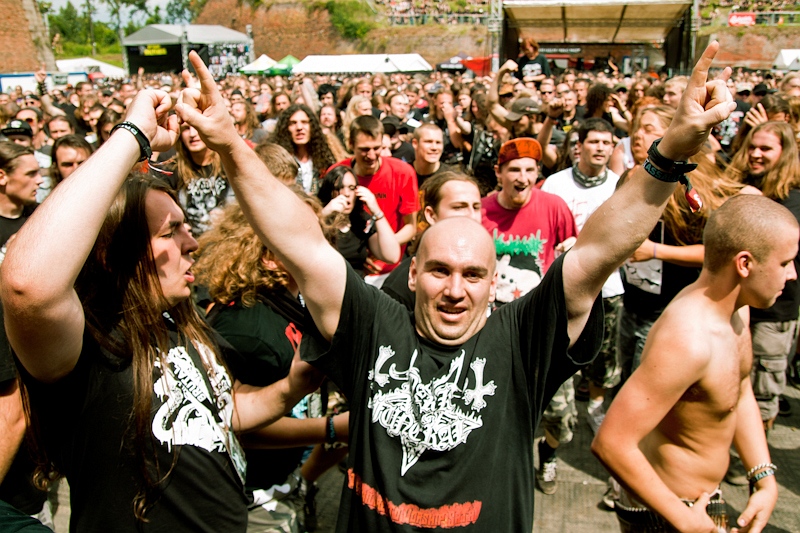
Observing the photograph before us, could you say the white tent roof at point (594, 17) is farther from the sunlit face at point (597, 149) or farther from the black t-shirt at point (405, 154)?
the sunlit face at point (597, 149)

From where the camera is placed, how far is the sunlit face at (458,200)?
321 centimetres

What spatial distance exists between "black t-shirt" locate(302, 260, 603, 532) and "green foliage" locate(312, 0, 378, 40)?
49014 millimetres

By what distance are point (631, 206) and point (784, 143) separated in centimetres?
319

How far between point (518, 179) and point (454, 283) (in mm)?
1992

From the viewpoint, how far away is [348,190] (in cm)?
409

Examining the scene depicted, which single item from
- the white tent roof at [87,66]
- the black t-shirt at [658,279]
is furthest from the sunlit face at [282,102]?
the white tent roof at [87,66]

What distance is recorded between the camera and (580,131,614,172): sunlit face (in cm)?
434

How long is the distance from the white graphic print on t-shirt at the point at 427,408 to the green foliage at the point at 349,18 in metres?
49.1

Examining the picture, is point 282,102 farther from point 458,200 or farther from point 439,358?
point 439,358

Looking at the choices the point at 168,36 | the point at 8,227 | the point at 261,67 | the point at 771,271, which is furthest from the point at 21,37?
the point at 771,271

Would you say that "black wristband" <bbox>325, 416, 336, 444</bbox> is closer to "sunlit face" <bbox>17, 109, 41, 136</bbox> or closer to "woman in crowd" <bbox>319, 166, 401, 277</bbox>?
"woman in crowd" <bbox>319, 166, 401, 277</bbox>

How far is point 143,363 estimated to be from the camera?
162 cm

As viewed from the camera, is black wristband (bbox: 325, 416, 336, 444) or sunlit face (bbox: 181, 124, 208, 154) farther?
sunlit face (bbox: 181, 124, 208, 154)

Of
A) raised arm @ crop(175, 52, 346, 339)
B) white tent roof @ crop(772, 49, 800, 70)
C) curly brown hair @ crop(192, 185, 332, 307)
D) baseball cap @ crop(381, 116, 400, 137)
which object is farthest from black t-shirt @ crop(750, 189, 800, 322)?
white tent roof @ crop(772, 49, 800, 70)
